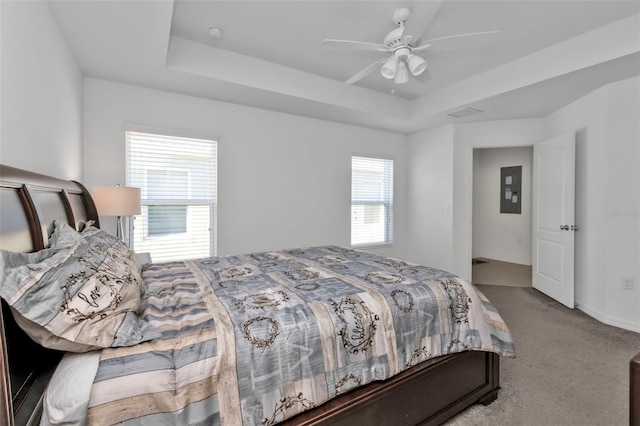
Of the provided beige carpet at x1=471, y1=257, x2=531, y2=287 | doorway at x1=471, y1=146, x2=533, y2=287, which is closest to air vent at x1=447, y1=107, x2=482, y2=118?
doorway at x1=471, y1=146, x2=533, y2=287

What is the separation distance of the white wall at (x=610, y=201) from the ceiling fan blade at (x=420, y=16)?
2487 mm

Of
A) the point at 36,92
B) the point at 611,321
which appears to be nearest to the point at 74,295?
the point at 36,92

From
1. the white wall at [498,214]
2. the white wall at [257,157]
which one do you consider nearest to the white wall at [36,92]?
the white wall at [257,157]

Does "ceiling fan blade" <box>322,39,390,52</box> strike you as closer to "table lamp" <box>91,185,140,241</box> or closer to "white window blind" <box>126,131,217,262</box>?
"white window blind" <box>126,131,217,262</box>

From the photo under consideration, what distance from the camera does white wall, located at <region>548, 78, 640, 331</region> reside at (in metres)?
2.85

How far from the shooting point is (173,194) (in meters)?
3.17

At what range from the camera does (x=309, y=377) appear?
3.96 feet

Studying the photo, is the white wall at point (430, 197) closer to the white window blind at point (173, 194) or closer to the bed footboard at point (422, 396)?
the bed footboard at point (422, 396)

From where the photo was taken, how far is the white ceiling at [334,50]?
7.04ft

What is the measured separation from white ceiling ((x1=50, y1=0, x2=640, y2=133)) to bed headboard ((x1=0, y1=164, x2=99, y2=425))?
1334mm

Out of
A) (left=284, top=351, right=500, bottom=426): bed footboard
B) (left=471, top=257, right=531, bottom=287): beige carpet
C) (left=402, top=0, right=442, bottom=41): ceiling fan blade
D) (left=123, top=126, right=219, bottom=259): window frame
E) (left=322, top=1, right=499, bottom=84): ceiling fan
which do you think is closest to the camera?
(left=284, top=351, right=500, bottom=426): bed footboard

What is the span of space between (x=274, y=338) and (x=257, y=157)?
2.85 metres

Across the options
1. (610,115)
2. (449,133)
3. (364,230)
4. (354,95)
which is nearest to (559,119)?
(610,115)

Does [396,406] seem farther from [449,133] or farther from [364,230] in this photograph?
[449,133]
